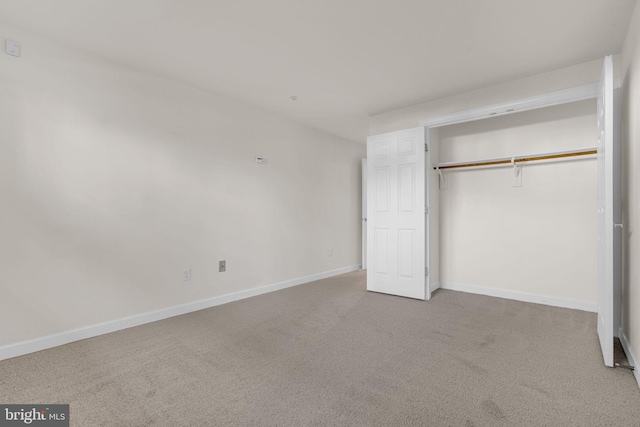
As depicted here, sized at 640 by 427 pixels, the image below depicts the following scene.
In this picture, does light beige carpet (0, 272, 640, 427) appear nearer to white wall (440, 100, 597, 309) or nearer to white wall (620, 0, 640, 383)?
white wall (620, 0, 640, 383)

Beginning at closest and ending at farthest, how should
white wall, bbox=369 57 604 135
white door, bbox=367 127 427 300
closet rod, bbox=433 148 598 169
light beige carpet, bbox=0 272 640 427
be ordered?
light beige carpet, bbox=0 272 640 427
white wall, bbox=369 57 604 135
closet rod, bbox=433 148 598 169
white door, bbox=367 127 427 300

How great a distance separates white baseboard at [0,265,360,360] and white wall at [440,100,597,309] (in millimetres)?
2589

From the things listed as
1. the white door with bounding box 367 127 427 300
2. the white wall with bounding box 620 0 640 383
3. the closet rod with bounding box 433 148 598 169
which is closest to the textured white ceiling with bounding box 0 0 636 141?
the white wall with bounding box 620 0 640 383

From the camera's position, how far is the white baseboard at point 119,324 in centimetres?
235

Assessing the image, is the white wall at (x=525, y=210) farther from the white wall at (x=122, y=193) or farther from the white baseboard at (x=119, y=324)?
the white baseboard at (x=119, y=324)

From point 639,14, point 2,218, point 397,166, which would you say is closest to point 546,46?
point 639,14

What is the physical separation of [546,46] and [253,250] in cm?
369

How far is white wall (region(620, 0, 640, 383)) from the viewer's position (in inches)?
79.4

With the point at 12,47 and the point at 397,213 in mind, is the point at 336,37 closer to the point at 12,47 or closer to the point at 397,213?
the point at 397,213

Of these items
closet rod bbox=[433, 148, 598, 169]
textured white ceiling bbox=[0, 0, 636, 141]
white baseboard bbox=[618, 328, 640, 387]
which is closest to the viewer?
white baseboard bbox=[618, 328, 640, 387]

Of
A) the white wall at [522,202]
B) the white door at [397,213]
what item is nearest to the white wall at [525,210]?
the white wall at [522,202]

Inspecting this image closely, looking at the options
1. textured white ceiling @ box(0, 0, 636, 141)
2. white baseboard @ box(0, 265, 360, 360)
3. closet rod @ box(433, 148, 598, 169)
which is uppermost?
textured white ceiling @ box(0, 0, 636, 141)

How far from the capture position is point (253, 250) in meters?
4.11

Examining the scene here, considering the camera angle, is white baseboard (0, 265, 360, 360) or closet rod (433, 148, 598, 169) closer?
white baseboard (0, 265, 360, 360)
